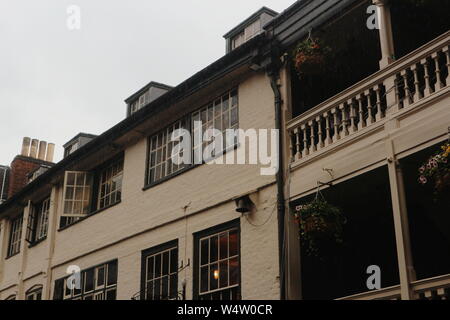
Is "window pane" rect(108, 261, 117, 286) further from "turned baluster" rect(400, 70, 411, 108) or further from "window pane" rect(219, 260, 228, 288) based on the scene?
"turned baluster" rect(400, 70, 411, 108)

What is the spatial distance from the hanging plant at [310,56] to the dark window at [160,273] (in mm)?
4927

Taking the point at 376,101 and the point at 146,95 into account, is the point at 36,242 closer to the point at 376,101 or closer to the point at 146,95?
the point at 146,95

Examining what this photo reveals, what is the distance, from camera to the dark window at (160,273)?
14352 millimetres

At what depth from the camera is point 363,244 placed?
13062 millimetres

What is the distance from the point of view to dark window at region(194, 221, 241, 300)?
1291cm

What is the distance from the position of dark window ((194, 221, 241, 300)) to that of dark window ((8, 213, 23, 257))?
10405mm

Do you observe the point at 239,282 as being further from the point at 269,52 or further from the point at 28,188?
the point at 28,188

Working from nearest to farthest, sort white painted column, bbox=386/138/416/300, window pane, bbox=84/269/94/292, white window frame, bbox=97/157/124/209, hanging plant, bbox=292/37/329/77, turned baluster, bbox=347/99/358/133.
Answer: white painted column, bbox=386/138/416/300
turned baluster, bbox=347/99/358/133
hanging plant, bbox=292/37/329/77
window pane, bbox=84/269/94/292
white window frame, bbox=97/157/124/209

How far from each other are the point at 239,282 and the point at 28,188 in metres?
10.7

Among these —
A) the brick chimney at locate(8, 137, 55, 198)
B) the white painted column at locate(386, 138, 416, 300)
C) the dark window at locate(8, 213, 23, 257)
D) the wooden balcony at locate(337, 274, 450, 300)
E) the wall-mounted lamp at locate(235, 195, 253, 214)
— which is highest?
the brick chimney at locate(8, 137, 55, 198)

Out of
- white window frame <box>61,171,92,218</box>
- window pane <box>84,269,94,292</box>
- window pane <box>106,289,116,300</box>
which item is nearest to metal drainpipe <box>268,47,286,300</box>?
window pane <box>106,289,116,300</box>

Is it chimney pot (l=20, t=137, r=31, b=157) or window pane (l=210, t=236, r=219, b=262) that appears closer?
window pane (l=210, t=236, r=219, b=262)

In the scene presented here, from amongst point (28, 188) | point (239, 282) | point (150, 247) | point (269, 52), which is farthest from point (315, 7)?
point (28, 188)

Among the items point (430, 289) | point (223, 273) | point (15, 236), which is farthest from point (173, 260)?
point (15, 236)
